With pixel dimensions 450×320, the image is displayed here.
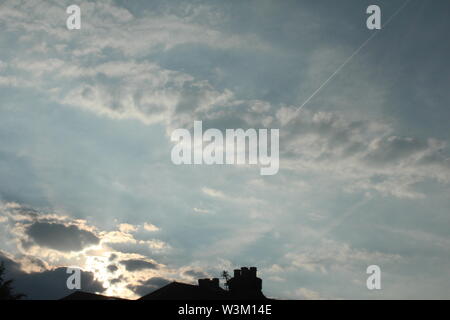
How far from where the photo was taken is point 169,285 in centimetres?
3184

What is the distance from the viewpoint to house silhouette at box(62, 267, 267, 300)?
99.8 ft

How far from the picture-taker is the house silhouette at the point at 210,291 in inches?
1198

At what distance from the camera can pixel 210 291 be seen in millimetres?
31344
